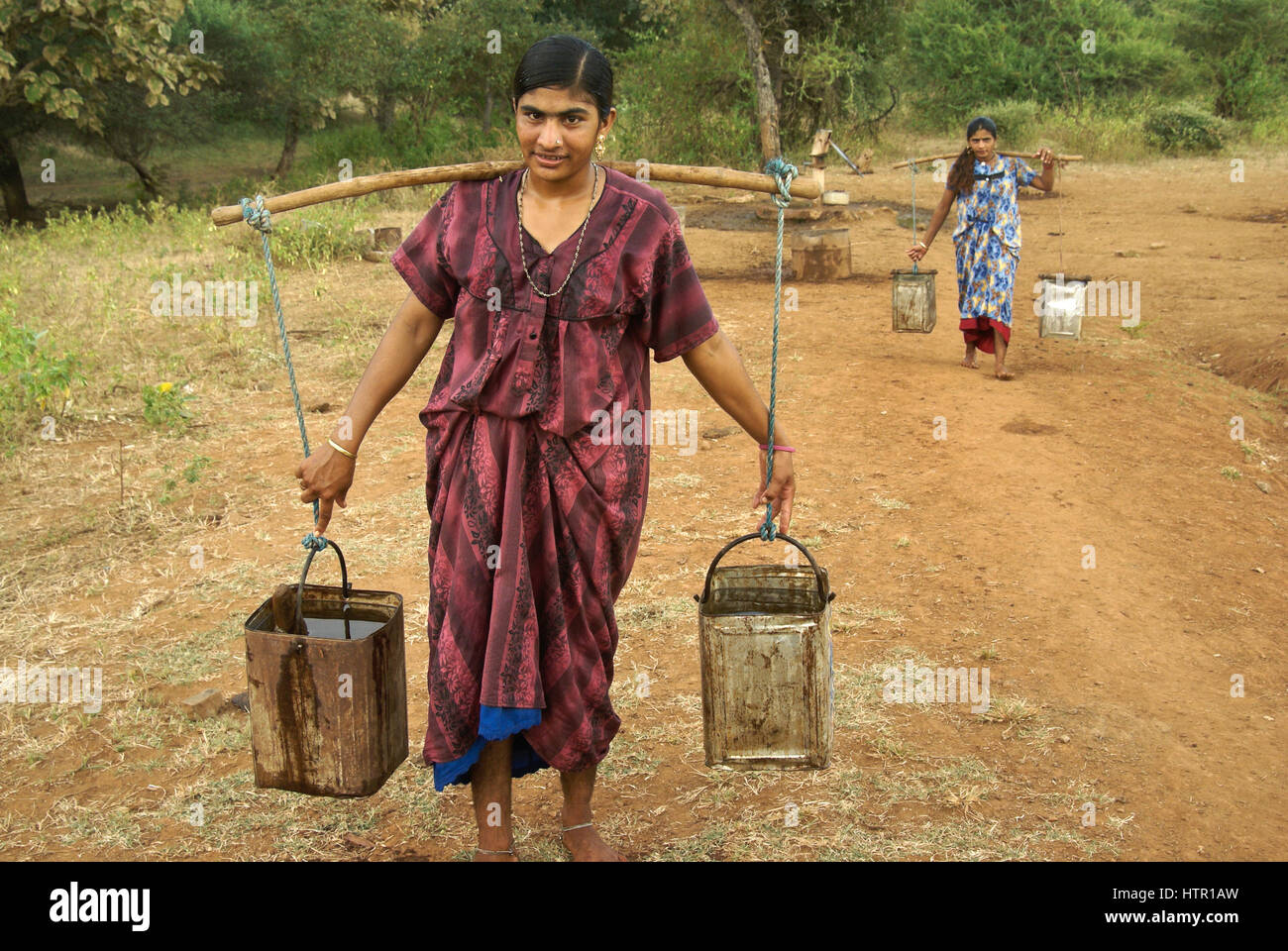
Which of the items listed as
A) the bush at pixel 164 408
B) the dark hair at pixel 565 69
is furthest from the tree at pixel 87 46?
the dark hair at pixel 565 69

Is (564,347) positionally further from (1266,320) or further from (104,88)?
(104,88)

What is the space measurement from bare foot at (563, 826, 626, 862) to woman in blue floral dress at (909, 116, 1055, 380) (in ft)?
16.7

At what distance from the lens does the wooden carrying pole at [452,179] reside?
95.7 inches

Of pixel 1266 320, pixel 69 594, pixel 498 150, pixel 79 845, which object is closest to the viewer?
pixel 79 845

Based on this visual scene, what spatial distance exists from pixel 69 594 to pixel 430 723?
2.63m

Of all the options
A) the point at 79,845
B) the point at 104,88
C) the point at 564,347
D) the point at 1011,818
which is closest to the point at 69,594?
the point at 79,845

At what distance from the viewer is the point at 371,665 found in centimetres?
240

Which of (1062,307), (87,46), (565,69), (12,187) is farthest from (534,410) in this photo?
(12,187)

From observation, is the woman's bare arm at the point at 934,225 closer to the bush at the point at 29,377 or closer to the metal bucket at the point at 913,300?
the metal bucket at the point at 913,300

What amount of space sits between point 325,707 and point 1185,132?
60.5 feet

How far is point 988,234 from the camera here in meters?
7.08

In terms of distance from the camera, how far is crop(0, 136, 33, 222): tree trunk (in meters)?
14.9

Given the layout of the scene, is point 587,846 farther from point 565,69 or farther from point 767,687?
point 565,69

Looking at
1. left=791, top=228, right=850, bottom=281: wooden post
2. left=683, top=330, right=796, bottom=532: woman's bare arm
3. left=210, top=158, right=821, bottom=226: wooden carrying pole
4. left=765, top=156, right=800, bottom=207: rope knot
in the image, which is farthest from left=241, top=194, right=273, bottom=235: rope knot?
left=791, top=228, right=850, bottom=281: wooden post
